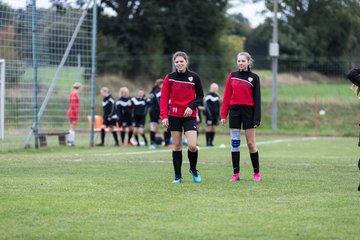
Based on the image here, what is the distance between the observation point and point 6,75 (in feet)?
64.3

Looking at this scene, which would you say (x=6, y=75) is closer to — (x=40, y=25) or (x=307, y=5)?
(x=40, y=25)

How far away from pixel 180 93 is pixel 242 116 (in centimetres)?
102

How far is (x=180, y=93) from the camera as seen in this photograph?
11375mm

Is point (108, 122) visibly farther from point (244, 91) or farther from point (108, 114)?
point (244, 91)

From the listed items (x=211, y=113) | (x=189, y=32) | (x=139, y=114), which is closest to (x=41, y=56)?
(x=139, y=114)

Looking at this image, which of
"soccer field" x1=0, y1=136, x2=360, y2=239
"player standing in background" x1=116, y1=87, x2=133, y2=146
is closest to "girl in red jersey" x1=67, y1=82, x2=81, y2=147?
"player standing in background" x1=116, y1=87, x2=133, y2=146

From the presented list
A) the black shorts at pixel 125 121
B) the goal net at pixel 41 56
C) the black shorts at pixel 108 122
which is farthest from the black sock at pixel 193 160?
the black shorts at pixel 125 121

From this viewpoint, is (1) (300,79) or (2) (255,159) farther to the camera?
(1) (300,79)

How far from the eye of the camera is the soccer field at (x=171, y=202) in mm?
7344

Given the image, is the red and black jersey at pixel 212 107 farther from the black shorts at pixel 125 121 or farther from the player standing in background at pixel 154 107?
the black shorts at pixel 125 121

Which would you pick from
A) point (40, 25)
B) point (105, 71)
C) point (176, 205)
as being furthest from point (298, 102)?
point (176, 205)

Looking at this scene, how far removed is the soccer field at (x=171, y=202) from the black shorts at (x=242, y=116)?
34.4 inches

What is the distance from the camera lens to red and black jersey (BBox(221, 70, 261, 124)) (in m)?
11.5

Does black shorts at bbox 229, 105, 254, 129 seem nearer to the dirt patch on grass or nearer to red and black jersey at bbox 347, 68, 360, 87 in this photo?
red and black jersey at bbox 347, 68, 360, 87
